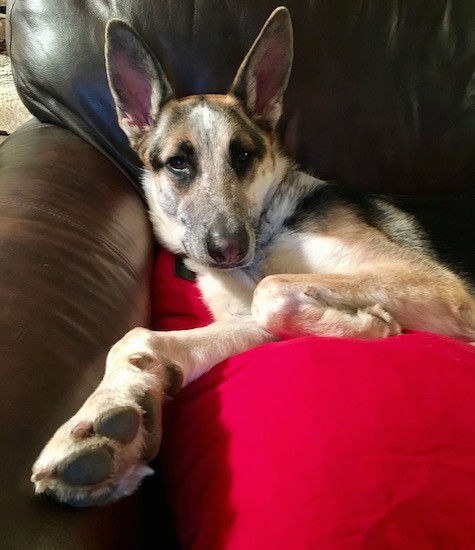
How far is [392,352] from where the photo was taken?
3.51 ft

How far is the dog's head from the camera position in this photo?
1581 mm

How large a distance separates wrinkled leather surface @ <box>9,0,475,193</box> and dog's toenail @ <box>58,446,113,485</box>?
127cm

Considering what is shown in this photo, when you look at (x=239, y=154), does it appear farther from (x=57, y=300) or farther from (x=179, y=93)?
(x=57, y=300)

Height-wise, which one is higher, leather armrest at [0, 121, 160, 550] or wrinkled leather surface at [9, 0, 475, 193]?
wrinkled leather surface at [9, 0, 475, 193]

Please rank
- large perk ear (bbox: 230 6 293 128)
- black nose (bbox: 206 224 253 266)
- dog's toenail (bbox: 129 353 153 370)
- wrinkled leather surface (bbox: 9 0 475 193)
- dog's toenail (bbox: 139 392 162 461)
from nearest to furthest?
dog's toenail (bbox: 139 392 162 461)
dog's toenail (bbox: 129 353 153 370)
black nose (bbox: 206 224 253 266)
large perk ear (bbox: 230 6 293 128)
wrinkled leather surface (bbox: 9 0 475 193)

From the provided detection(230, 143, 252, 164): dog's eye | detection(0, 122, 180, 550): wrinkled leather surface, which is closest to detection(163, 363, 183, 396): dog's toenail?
detection(0, 122, 180, 550): wrinkled leather surface

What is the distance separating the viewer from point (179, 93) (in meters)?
1.85

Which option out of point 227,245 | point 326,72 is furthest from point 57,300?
point 326,72

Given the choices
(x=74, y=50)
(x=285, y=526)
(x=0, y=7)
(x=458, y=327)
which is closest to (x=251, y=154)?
(x=74, y=50)

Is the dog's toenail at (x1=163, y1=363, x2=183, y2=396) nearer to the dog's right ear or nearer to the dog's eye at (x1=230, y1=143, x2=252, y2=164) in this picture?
the dog's eye at (x1=230, y1=143, x2=252, y2=164)

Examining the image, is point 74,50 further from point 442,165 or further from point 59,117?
point 442,165

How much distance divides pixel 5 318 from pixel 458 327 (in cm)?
109

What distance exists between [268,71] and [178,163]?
419mm

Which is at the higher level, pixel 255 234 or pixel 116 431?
pixel 116 431
